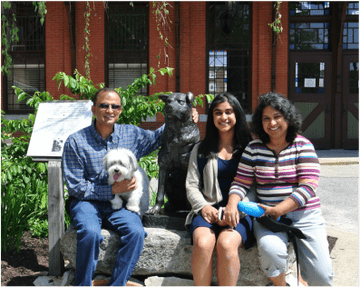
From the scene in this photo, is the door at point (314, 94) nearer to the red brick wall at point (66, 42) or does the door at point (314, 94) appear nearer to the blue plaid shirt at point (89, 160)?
the red brick wall at point (66, 42)

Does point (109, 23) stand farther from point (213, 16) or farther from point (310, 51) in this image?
point (310, 51)

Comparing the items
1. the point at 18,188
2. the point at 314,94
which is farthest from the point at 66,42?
the point at 18,188

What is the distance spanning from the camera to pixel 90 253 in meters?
2.69

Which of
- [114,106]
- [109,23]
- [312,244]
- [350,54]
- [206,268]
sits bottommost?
[206,268]

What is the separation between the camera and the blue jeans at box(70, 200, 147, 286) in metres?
2.70

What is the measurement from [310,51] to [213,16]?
129 inches

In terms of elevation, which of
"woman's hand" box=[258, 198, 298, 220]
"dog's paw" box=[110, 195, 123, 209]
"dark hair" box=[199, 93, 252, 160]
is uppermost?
"dark hair" box=[199, 93, 252, 160]

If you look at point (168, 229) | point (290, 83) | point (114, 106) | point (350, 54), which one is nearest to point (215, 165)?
point (168, 229)

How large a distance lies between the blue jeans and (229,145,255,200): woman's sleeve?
0.81m

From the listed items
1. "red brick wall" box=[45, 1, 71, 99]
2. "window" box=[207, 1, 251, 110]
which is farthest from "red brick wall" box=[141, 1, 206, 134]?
"red brick wall" box=[45, 1, 71, 99]

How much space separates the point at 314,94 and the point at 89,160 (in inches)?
400

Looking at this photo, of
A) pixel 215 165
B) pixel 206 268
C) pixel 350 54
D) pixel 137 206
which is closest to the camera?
pixel 206 268

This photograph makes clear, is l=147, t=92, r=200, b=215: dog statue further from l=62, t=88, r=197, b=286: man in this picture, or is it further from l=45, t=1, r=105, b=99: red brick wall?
l=45, t=1, r=105, b=99: red brick wall

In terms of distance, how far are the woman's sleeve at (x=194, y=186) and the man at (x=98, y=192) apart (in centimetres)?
44
